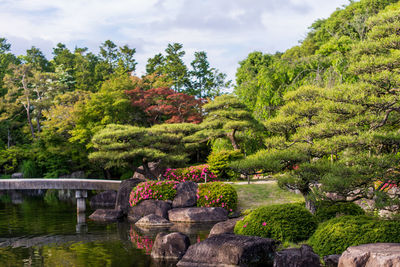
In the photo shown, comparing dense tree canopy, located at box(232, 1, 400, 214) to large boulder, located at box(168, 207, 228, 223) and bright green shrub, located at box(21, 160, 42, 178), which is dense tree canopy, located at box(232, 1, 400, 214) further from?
bright green shrub, located at box(21, 160, 42, 178)

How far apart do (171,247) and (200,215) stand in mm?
5436

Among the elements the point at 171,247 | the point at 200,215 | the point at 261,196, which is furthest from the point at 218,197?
the point at 171,247

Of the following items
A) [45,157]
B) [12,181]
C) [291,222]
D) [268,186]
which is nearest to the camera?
[291,222]

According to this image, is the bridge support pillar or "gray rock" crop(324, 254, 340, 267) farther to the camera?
the bridge support pillar

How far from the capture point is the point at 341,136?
8.99m

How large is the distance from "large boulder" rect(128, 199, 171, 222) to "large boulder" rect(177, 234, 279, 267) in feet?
21.8

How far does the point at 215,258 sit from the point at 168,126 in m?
12.0

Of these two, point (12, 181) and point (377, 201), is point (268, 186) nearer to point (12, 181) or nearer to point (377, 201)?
point (377, 201)

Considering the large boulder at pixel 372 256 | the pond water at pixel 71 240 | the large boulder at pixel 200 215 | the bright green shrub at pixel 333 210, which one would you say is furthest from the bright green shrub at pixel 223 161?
the large boulder at pixel 372 256

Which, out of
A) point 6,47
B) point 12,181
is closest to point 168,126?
point 12,181

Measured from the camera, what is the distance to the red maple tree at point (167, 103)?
26.5 meters

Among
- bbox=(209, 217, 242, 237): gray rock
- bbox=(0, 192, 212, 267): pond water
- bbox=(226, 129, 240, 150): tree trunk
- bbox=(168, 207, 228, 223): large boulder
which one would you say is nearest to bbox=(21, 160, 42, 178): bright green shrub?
bbox=(0, 192, 212, 267): pond water

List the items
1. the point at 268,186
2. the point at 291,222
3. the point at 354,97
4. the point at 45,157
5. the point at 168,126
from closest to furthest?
the point at 354,97
the point at 291,222
the point at 268,186
the point at 168,126
the point at 45,157

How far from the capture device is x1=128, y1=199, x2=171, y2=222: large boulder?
52.8 ft
